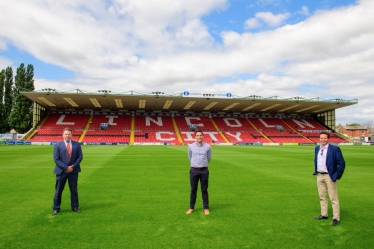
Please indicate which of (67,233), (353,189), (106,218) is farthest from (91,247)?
(353,189)

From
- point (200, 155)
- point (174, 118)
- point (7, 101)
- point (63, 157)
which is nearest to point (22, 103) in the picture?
point (7, 101)

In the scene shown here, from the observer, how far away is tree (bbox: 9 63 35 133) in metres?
51.8

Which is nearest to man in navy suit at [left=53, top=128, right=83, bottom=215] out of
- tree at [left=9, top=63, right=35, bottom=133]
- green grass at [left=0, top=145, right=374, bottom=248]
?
green grass at [left=0, top=145, right=374, bottom=248]

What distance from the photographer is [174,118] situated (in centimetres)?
5841

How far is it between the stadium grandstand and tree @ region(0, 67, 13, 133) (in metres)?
7.68

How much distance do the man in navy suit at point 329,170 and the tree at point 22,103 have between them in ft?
192

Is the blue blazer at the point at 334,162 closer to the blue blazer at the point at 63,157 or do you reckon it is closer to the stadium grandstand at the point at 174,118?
the blue blazer at the point at 63,157

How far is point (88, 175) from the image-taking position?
36.6ft

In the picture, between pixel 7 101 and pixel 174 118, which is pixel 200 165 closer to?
pixel 174 118

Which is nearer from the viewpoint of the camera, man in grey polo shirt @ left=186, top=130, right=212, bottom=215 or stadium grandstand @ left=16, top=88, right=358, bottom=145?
man in grey polo shirt @ left=186, top=130, right=212, bottom=215

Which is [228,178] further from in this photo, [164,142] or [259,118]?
[259,118]

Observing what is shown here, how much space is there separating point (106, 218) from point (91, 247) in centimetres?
145

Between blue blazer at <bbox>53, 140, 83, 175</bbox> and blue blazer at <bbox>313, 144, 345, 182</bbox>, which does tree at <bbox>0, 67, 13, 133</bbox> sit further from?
blue blazer at <bbox>313, 144, 345, 182</bbox>

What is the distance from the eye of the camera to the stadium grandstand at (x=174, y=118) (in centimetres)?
4631
